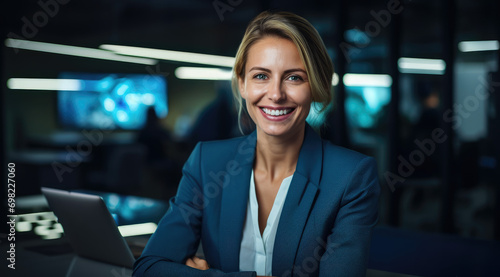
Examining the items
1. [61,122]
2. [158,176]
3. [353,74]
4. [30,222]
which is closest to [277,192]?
[30,222]

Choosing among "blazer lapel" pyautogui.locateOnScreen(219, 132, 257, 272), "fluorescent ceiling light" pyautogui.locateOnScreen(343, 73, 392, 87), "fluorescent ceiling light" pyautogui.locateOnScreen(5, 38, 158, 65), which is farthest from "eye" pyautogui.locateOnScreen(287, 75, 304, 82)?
"fluorescent ceiling light" pyautogui.locateOnScreen(5, 38, 158, 65)

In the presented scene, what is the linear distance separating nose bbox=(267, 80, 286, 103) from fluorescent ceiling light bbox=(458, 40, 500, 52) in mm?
3343

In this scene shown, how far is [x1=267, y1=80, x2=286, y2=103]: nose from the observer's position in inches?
56.2

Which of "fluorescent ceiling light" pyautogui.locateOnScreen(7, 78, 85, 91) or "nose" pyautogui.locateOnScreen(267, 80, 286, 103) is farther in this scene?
"fluorescent ceiling light" pyautogui.locateOnScreen(7, 78, 85, 91)

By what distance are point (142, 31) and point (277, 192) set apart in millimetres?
Answer: 8298

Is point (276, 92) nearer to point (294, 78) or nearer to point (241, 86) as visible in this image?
point (294, 78)

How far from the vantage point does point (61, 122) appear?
8352mm

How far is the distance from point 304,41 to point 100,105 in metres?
7.43

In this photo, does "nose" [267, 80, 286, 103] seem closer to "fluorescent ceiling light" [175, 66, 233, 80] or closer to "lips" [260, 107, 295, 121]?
"lips" [260, 107, 295, 121]

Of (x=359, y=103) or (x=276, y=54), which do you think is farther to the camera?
(x=359, y=103)

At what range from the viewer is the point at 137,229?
6.37ft

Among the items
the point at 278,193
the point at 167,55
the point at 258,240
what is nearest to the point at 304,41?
the point at 278,193

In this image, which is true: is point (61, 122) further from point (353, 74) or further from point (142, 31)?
point (353, 74)
